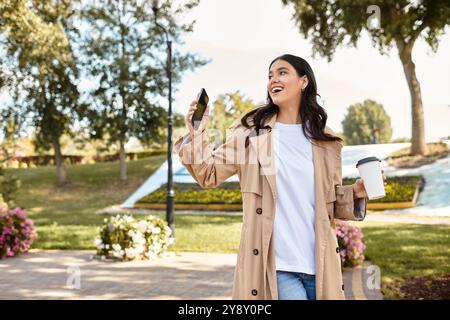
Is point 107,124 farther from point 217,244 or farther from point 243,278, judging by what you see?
point 243,278

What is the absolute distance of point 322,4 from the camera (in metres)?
22.8

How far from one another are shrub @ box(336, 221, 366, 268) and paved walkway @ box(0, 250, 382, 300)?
0.84ft

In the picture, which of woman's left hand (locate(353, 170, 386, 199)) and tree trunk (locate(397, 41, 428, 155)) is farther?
tree trunk (locate(397, 41, 428, 155))

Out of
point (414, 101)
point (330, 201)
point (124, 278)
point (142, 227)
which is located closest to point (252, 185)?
point (330, 201)

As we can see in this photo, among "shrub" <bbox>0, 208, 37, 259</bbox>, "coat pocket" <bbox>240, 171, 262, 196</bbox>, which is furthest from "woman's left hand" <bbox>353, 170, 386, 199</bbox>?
"shrub" <bbox>0, 208, 37, 259</bbox>

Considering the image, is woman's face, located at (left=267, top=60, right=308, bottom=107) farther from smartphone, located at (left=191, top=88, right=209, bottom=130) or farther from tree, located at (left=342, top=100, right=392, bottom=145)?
tree, located at (left=342, top=100, right=392, bottom=145)

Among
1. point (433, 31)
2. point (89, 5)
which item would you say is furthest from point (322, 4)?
point (89, 5)

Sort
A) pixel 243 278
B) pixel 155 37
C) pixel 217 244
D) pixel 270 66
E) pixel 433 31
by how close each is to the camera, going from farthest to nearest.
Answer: pixel 155 37, pixel 433 31, pixel 217 244, pixel 270 66, pixel 243 278

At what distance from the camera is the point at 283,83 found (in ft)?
8.98

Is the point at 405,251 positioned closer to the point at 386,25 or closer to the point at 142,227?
the point at 142,227

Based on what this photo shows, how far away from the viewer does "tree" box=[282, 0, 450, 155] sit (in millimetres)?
21062

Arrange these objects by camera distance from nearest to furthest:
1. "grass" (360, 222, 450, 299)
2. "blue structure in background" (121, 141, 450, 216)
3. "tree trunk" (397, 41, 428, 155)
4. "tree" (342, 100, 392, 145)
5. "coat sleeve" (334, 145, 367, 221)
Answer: "coat sleeve" (334, 145, 367, 221) → "grass" (360, 222, 450, 299) → "blue structure in background" (121, 141, 450, 216) → "tree trunk" (397, 41, 428, 155) → "tree" (342, 100, 392, 145)
